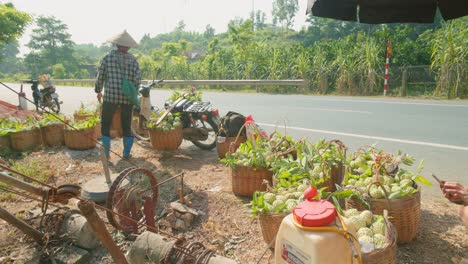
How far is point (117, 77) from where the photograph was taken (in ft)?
17.8

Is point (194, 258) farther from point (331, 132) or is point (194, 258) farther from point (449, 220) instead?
point (331, 132)

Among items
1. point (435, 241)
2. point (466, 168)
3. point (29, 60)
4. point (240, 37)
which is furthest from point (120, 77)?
point (29, 60)

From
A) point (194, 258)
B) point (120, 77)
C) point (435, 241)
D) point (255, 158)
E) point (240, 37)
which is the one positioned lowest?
point (435, 241)

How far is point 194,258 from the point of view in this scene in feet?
7.90

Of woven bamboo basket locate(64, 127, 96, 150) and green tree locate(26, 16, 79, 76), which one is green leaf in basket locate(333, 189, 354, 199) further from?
green tree locate(26, 16, 79, 76)

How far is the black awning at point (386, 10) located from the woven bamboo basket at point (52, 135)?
5.61 meters

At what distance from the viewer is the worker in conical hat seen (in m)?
5.39

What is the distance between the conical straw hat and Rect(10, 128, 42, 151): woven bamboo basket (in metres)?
2.73

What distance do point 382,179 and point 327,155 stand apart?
0.75m

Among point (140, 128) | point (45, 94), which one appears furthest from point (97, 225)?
point (45, 94)

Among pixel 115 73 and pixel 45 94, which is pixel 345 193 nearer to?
pixel 115 73

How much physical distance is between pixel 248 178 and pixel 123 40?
3125mm

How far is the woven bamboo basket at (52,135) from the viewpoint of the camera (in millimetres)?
6688

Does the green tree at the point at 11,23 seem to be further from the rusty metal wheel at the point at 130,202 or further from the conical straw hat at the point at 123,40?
the rusty metal wheel at the point at 130,202
